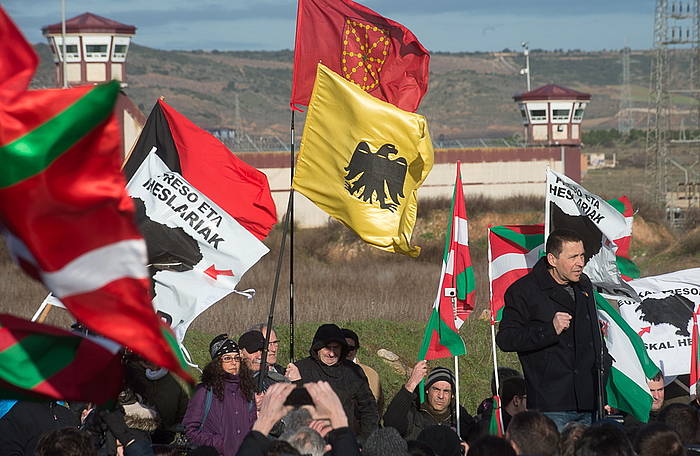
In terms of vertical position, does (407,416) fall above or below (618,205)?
below

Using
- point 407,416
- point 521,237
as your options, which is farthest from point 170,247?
point 521,237

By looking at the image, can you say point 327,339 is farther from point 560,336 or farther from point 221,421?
point 560,336

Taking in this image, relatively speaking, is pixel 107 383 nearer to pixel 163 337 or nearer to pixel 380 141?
pixel 163 337

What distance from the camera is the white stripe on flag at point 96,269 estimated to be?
4.79 metres

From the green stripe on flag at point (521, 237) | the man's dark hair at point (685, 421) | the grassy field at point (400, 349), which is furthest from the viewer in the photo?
the grassy field at point (400, 349)

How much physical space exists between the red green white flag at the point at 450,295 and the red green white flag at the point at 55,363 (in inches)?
202

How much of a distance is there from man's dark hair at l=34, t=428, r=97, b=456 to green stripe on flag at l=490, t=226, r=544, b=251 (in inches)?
229

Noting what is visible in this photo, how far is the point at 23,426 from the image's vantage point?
7.89m

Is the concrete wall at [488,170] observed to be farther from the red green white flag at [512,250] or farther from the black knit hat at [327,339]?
the black knit hat at [327,339]

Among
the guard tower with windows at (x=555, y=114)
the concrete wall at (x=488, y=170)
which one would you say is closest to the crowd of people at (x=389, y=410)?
the concrete wall at (x=488, y=170)

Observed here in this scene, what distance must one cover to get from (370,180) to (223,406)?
2148 mm

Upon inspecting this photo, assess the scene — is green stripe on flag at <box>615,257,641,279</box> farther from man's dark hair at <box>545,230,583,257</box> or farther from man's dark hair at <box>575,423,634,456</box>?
man's dark hair at <box>575,423,634,456</box>

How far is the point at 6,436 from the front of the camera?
7.81 m

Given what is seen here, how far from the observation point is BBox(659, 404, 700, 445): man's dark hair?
7.66m
